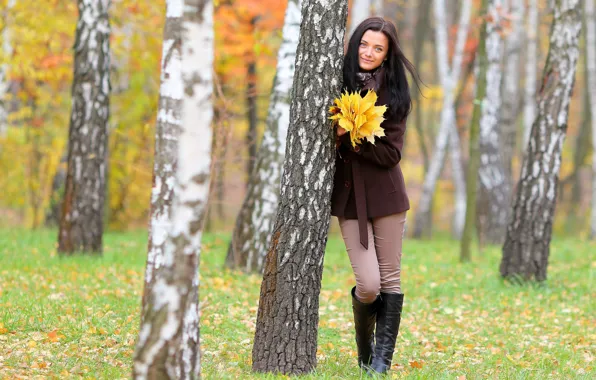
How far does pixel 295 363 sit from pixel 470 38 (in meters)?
18.2

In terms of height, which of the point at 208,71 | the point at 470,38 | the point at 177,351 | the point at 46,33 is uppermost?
the point at 470,38

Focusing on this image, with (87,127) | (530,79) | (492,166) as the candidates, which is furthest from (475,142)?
(530,79)

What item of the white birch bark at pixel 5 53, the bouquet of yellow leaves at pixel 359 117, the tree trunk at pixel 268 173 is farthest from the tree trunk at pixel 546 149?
the white birch bark at pixel 5 53

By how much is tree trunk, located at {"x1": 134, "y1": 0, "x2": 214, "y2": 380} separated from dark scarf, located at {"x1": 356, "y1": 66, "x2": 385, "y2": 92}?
1332mm

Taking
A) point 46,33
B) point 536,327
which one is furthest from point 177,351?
point 46,33

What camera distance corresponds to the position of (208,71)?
135 inches

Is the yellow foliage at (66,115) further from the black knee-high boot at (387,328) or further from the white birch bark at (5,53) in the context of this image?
the black knee-high boot at (387,328)

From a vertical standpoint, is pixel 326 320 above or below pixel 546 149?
below

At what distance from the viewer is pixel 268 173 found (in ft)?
27.1

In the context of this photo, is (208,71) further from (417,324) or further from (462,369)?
(417,324)

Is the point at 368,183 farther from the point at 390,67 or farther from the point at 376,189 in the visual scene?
the point at 390,67

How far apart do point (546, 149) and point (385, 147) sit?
4238 mm

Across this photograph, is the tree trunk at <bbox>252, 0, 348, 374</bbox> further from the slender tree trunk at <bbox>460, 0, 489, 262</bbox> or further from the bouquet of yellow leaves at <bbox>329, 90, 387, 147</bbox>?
the slender tree trunk at <bbox>460, 0, 489, 262</bbox>

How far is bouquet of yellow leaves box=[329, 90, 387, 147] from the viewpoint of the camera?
418 cm
